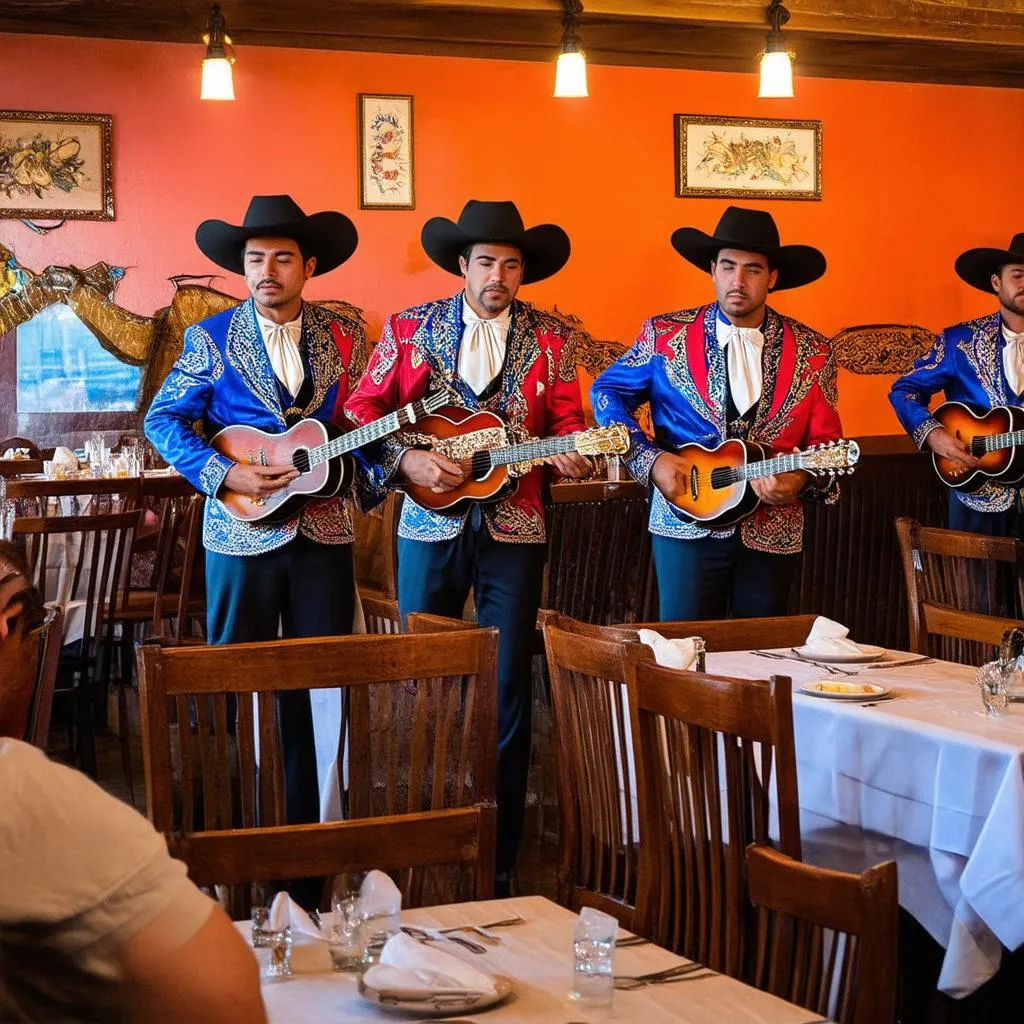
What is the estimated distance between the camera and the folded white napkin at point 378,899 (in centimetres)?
161

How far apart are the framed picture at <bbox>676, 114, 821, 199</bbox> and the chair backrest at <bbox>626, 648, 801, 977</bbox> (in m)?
6.47

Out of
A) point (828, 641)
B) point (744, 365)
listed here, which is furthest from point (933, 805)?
point (744, 365)

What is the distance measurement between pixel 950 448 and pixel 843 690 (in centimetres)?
276

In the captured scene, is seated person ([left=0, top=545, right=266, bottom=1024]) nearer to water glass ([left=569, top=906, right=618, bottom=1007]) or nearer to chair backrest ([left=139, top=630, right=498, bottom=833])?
water glass ([left=569, top=906, right=618, bottom=1007])

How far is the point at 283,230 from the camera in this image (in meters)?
3.99

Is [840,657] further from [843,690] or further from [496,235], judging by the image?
[496,235]

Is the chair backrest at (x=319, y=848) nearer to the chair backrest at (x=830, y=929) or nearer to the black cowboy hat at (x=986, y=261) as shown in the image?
the chair backrest at (x=830, y=929)

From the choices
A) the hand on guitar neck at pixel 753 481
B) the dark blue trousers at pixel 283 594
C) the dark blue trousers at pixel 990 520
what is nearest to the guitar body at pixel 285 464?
the dark blue trousers at pixel 283 594

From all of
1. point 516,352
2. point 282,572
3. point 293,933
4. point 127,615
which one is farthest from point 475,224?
point 293,933

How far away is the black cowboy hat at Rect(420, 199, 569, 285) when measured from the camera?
4.16 m

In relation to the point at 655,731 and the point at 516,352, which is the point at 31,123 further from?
the point at 655,731

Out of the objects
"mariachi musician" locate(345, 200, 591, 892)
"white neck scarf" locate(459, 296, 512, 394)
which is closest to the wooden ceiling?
"mariachi musician" locate(345, 200, 591, 892)

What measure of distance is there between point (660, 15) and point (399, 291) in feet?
6.23

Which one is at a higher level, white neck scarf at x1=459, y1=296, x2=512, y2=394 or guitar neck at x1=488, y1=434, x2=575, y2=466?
white neck scarf at x1=459, y1=296, x2=512, y2=394
